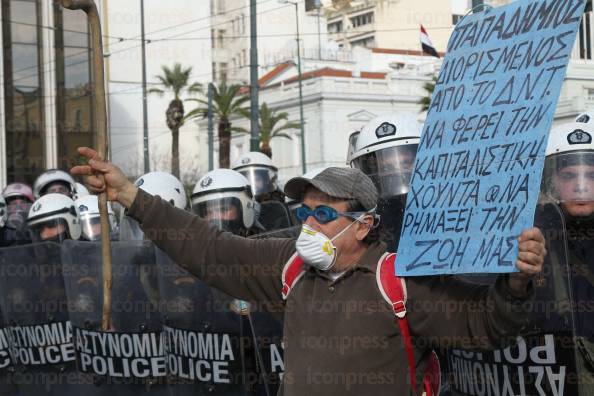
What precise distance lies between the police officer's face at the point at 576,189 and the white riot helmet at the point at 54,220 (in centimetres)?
449

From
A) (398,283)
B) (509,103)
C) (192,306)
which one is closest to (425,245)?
(398,283)

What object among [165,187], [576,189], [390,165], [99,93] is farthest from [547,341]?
[165,187]

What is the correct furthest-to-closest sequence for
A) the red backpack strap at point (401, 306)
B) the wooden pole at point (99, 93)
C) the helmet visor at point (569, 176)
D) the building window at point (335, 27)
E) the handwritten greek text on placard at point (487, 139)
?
the building window at point (335, 27) → the helmet visor at point (569, 176) → the wooden pole at point (99, 93) → the red backpack strap at point (401, 306) → the handwritten greek text on placard at point (487, 139)

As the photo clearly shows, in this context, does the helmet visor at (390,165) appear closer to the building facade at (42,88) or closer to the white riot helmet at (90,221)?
the white riot helmet at (90,221)

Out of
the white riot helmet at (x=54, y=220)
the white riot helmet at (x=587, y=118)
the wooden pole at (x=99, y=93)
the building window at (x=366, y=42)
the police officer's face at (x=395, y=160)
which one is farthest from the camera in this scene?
the building window at (x=366, y=42)

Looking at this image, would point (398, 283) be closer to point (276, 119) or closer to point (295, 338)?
point (295, 338)

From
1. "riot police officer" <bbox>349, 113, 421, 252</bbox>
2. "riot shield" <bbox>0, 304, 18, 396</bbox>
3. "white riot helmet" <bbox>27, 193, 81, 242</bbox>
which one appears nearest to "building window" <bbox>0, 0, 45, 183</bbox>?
"white riot helmet" <bbox>27, 193, 81, 242</bbox>

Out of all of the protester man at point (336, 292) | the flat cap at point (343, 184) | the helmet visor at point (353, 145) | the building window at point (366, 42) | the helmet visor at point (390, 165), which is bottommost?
the protester man at point (336, 292)

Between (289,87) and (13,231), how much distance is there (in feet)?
138

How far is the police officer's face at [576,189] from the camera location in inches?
202

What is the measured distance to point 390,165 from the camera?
7.00 metres

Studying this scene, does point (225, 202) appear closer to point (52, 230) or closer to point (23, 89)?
point (52, 230)

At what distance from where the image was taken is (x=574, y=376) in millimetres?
4070

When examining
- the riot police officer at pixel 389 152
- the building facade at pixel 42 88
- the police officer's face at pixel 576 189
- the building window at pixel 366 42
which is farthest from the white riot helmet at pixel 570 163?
the building window at pixel 366 42
